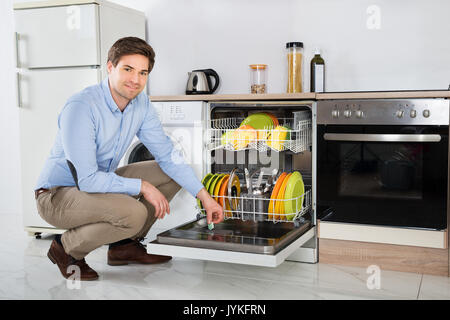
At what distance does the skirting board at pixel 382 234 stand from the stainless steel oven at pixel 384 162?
0.02m

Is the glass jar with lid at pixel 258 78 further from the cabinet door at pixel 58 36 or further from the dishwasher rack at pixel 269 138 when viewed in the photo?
the cabinet door at pixel 58 36

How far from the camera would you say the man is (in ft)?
6.87

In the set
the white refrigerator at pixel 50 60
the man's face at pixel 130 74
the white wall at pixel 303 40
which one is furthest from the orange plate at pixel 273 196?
the white refrigerator at pixel 50 60

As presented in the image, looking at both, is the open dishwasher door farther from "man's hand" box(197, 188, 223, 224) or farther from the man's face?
the man's face

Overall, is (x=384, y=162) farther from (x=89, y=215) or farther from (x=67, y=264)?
(x=67, y=264)

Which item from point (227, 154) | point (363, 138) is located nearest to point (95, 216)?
point (227, 154)

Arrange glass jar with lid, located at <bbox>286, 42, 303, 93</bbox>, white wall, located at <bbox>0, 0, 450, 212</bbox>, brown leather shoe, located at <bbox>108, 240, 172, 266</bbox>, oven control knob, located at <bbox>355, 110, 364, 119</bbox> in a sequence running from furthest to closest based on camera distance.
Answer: glass jar with lid, located at <bbox>286, 42, 303, 93</bbox>
white wall, located at <bbox>0, 0, 450, 212</bbox>
brown leather shoe, located at <bbox>108, 240, 172, 266</bbox>
oven control knob, located at <bbox>355, 110, 364, 119</bbox>

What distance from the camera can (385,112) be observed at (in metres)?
2.38

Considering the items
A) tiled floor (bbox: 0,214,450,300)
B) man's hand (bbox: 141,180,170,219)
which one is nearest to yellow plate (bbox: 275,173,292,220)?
tiled floor (bbox: 0,214,450,300)

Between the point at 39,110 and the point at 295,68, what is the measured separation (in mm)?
1554

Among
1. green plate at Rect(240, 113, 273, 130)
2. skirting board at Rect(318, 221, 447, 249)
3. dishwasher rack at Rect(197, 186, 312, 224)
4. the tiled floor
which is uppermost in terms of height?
green plate at Rect(240, 113, 273, 130)

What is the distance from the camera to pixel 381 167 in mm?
2408

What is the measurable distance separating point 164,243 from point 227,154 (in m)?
0.85

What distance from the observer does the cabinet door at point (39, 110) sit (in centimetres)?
303
